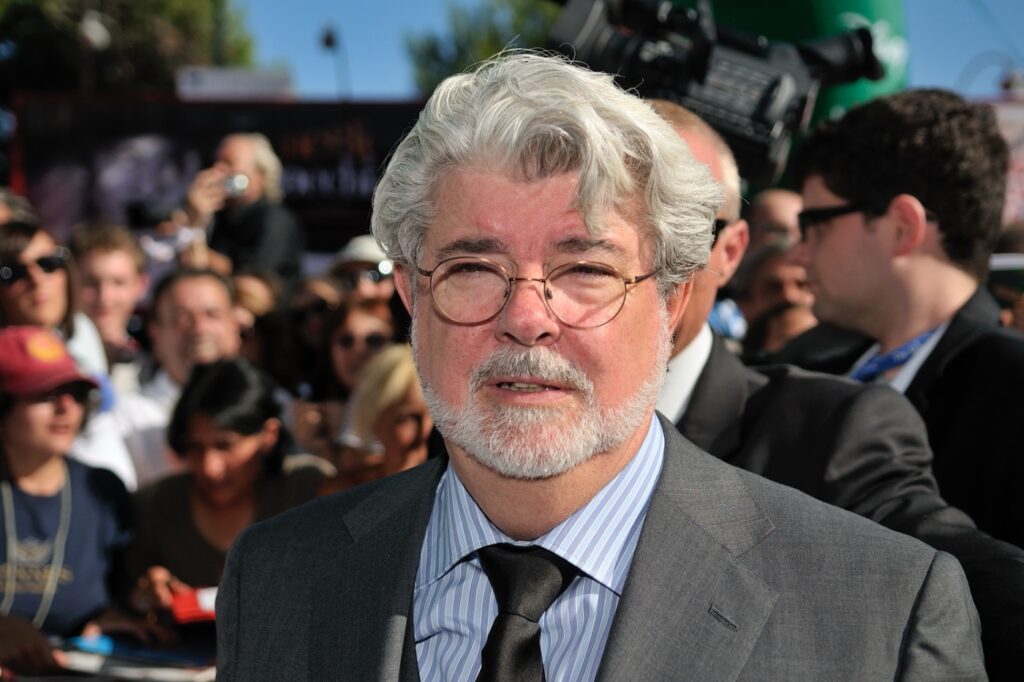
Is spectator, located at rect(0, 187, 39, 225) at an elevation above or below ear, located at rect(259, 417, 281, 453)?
below

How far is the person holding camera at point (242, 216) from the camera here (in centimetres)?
819

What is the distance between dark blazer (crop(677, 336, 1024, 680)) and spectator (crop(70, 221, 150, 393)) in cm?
464

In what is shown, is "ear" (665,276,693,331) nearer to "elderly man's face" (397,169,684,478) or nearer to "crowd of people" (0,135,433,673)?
"elderly man's face" (397,169,684,478)

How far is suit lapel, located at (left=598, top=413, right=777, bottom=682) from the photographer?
6.15 ft

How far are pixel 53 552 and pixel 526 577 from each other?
297 cm

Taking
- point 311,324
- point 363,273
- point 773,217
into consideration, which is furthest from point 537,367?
point 311,324

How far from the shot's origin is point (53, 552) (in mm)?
4441

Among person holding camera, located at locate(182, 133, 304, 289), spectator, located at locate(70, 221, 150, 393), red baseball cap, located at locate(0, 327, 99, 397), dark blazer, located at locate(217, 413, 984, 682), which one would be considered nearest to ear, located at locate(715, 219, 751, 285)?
dark blazer, located at locate(217, 413, 984, 682)

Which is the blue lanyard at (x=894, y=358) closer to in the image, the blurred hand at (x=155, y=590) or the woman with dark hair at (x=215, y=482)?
the woman with dark hair at (x=215, y=482)

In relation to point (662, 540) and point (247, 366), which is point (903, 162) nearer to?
point (662, 540)

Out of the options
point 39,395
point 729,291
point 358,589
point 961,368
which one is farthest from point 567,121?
point 729,291

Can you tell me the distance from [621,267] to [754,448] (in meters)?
0.76

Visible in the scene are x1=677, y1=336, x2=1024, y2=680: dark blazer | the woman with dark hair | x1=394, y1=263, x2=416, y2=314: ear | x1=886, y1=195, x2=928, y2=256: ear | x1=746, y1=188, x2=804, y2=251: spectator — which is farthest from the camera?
x1=746, y1=188, x2=804, y2=251: spectator

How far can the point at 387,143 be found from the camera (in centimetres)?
1312
